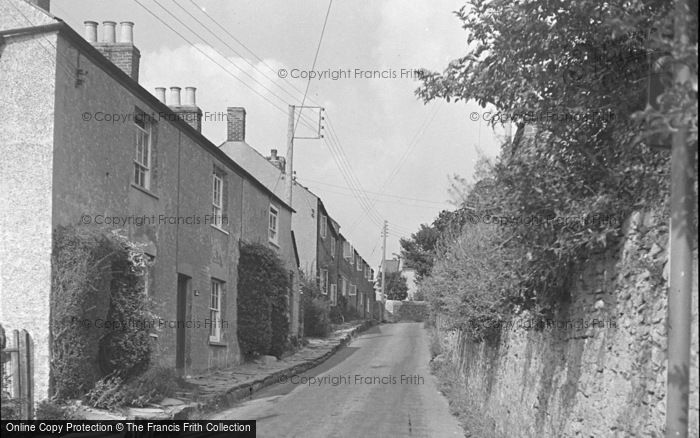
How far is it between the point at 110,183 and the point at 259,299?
9.56m

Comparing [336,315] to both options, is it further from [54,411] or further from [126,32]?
[54,411]

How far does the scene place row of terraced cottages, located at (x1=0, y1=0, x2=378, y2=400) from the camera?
12.5m

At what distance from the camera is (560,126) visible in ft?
26.4

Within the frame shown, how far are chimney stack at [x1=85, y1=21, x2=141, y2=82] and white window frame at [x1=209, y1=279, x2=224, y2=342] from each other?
6.67 metres

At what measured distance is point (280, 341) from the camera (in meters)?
25.2

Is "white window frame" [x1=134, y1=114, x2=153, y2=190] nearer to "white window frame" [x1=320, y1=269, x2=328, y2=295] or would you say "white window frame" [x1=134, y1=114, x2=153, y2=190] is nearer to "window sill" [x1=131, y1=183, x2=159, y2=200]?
"window sill" [x1=131, y1=183, x2=159, y2=200]

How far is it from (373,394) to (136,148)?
7986mm

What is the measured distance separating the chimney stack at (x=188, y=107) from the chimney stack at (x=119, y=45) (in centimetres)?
393

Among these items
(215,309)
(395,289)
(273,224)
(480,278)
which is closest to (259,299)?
(215,309)

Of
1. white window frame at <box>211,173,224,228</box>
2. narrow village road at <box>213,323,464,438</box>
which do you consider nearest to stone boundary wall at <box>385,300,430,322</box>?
narrow village road at <box>213,323,464,438</box>

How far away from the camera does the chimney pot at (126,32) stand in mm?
17234

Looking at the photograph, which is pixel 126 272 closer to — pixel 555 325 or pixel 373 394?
pixel 373 394

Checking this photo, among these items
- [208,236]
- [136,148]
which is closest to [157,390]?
[136,148]

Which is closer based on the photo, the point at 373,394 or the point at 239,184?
the point at 373,394
